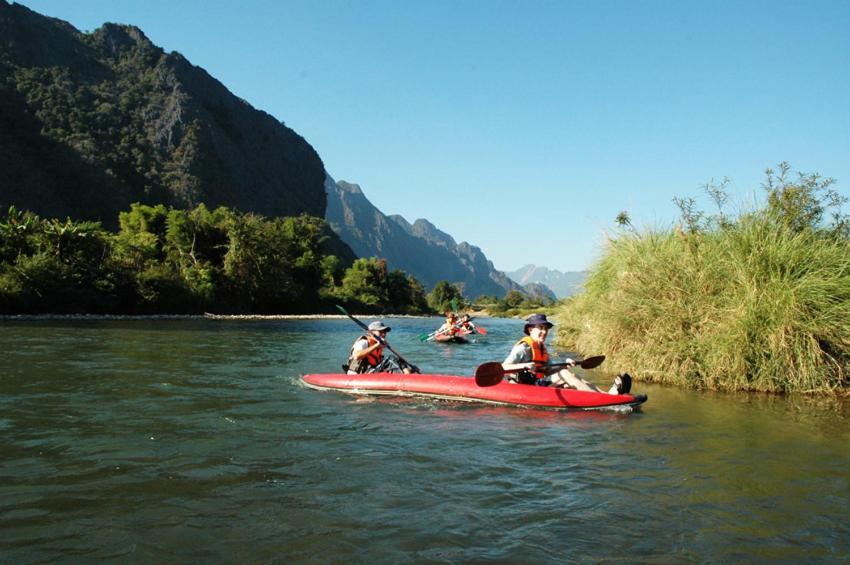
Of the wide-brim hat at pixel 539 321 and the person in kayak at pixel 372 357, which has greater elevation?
the wide-brim hat at pixel 539 321

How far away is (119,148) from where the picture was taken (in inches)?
3300

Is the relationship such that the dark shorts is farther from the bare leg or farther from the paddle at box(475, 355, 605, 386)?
the paddle at box(475, 355, 605, 386)

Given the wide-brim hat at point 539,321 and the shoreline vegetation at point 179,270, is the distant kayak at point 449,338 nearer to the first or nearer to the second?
the shoreline vegetation at point 179,270

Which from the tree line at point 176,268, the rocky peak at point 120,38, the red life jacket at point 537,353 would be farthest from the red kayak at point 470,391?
the rocky peak at point 120,38

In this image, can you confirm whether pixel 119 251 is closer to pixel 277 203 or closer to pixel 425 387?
pixel 425 387

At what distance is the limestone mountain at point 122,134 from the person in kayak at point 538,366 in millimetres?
64263

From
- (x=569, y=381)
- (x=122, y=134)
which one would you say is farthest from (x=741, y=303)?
(x=122, y=134)

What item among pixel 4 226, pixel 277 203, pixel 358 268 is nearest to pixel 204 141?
pixel 277 203

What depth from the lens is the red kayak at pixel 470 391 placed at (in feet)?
27.2

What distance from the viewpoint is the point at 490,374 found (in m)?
8.49

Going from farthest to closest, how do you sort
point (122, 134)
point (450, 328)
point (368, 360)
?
point (122, 134) < point (450, 328) < point (368, 360)

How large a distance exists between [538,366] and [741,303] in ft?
11.9

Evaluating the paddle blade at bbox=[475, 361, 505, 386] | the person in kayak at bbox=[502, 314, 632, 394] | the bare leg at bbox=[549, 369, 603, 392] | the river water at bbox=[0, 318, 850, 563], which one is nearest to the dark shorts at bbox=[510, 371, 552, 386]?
the person in kayak at bbox=[502, 314, 632, 394]

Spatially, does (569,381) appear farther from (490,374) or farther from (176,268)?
(176,268)
